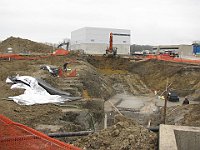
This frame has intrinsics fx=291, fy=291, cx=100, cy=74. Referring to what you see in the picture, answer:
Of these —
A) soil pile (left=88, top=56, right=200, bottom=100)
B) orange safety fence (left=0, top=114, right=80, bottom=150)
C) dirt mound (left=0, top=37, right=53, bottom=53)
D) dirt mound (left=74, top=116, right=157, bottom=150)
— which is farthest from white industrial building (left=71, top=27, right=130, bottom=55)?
orange safety fence (left=0, top=114, right=80, bottom=150)

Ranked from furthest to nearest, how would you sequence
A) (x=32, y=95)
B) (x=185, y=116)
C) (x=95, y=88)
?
(x=95, y=88)
(x=185, y=116)
(x=32, y=95)

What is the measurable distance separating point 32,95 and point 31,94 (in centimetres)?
17

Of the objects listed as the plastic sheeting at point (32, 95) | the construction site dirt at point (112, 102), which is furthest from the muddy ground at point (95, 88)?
the plastic sheeting at point (32, 95)

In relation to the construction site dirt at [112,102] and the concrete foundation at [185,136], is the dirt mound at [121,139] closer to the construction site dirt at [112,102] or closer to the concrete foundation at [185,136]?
the construction site dirt at [112,102]

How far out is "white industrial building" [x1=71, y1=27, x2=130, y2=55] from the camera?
5922 cm

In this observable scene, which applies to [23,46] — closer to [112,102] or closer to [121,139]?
[112,102]

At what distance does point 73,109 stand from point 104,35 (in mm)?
48582

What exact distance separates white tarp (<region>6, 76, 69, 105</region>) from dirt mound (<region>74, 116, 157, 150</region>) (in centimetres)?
704

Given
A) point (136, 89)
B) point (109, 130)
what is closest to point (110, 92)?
point (136, 89)

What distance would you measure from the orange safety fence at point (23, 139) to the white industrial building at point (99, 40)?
53956 millimetres

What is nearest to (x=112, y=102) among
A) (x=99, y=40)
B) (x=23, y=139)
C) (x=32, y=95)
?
(x=32, y=95)

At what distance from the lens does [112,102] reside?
2462 centimetres

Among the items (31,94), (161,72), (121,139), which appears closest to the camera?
(121,139)

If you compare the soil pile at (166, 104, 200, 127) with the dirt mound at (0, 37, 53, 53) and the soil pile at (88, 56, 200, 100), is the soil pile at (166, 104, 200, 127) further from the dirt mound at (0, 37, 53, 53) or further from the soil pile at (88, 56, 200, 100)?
the dirt mound at (0, 37, 53, 53)
